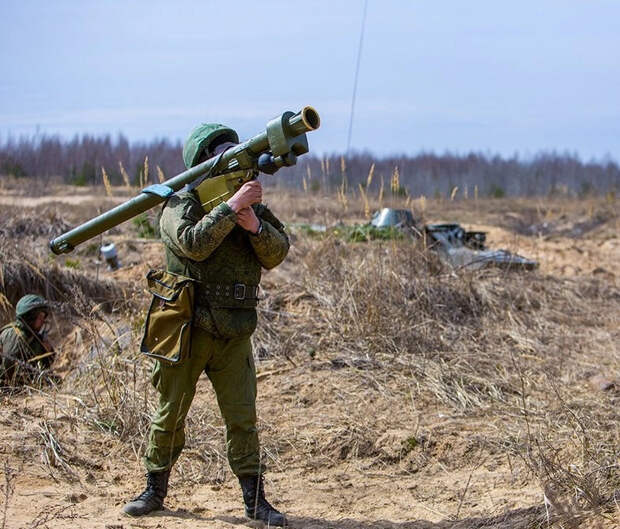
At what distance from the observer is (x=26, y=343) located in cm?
652

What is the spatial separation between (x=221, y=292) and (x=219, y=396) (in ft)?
1.57

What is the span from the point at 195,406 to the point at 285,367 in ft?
3.38

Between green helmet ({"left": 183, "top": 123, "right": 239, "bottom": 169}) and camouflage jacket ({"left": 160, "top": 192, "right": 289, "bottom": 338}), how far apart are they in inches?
7.0

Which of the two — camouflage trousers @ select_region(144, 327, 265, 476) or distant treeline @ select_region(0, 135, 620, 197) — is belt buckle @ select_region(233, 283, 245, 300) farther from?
distant treeline @ select_region(0, 135, 620, 197)

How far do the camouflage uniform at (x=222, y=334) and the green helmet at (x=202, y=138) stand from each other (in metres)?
0.18

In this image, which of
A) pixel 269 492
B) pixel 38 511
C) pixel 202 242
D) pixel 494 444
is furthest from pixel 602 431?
pixel 38 511

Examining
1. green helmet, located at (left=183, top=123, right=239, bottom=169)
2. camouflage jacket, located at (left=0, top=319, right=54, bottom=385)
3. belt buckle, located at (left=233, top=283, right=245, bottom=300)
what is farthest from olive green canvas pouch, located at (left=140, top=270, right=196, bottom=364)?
camouflage jacket, located at (left=0, top=319, right=54, bottom=385)

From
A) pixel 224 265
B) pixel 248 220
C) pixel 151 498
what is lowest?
pixel 151 498

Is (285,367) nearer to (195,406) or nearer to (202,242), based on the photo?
(195,406)

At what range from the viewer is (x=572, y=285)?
9828 mm

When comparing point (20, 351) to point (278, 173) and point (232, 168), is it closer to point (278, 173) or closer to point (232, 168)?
point (232, 168)

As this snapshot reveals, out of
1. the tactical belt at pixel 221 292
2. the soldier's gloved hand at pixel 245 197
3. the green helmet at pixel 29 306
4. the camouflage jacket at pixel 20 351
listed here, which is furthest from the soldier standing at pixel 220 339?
the green helmet at pixel 29 306

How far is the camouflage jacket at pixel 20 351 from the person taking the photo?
20.0 feet

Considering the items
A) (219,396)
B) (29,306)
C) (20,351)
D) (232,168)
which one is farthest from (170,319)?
(29,306)
